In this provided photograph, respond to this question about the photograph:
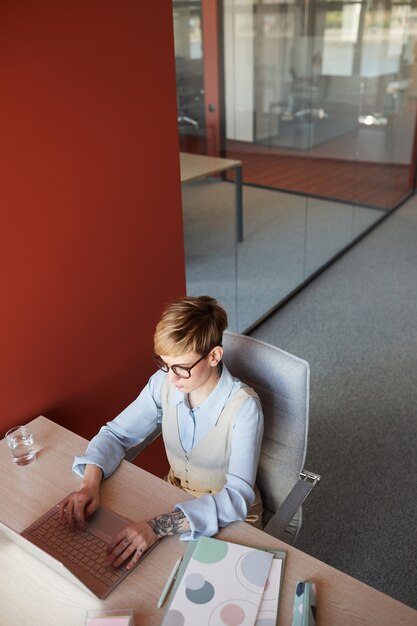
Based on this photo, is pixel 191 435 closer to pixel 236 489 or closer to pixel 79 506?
pixel 236 489

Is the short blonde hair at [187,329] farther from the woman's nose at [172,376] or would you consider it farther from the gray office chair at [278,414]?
the gray office chair at [278,414]

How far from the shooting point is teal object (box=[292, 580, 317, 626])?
1.20 m

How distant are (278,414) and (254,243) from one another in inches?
87.8

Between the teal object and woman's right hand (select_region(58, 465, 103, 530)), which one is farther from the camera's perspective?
woman's right hand (select_region(58, 465, 103, 530))

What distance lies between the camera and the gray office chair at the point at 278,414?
175cm

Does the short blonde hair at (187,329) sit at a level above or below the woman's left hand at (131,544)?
above

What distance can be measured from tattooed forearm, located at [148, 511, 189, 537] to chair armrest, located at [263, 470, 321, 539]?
0.25m

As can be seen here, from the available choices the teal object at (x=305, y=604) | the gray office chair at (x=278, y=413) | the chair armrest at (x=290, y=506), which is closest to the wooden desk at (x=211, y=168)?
the gray office chair at (x=278, y=413)

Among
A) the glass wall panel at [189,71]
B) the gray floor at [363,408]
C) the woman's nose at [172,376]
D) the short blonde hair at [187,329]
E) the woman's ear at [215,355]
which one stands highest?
the glass wall panel at [189,71]

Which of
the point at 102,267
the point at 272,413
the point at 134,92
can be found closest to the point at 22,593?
the point at 272,413

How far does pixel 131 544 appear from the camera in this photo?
1.39 m

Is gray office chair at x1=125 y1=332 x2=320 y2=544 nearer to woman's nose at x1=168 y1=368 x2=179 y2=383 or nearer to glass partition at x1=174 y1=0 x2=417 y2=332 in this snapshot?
woman's nose at x1=168 y1=368 x2=179 y2=383

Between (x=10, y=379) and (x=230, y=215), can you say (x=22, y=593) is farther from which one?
(x=230, y=215)

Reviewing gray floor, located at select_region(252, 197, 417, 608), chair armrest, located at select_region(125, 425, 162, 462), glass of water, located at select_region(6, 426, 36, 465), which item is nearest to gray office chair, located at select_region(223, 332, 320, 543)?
chair armrest, located at select_region(125, 425, 162, 462)
